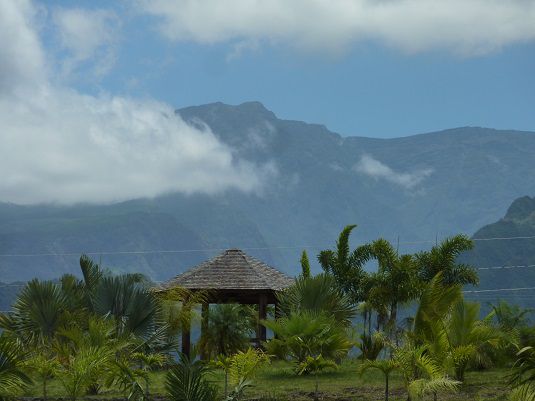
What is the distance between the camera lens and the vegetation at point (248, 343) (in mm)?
14062

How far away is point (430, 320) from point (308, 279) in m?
6.72

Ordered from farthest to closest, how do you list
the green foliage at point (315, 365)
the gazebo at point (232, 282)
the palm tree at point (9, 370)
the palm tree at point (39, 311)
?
the gazebo at point (232, 282), the palm tree at point (39, 311), the green foliage at point (315, 365), the palm tree at point (9, 370)

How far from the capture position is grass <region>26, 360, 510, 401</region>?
57.5 ft

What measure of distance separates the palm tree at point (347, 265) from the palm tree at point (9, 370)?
19723 millimetres

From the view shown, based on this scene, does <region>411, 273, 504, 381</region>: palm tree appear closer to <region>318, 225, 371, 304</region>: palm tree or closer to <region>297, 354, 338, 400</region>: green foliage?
<region>297, 354, 338, 400</region>: green foliage

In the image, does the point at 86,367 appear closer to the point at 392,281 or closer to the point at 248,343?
the point at 392,281

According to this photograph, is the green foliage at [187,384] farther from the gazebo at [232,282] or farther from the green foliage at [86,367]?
the gazebo at [232,282]

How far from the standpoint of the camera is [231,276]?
29.9 meters

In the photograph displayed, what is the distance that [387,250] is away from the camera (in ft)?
94.6

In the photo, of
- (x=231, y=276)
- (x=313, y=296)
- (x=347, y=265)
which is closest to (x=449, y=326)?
(x=313, y=296)

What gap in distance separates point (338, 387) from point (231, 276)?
34.6 ft

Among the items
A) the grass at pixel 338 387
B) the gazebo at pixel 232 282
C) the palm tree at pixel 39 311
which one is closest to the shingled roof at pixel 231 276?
the gazebo at pixel 232 282

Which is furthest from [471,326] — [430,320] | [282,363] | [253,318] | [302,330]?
[253,318]

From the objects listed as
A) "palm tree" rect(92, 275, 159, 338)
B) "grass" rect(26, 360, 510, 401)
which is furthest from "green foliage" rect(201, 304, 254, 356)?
"palm tree" rect(92, 275, 159, 338)
